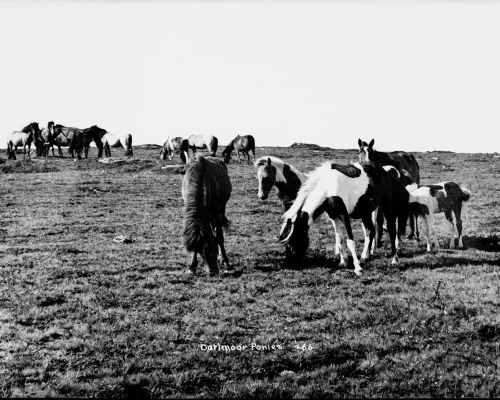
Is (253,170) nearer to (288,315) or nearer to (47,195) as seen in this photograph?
(47,195)

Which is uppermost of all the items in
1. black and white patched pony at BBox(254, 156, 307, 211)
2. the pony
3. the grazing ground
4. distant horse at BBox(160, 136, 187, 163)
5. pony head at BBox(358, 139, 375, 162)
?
distant horse at BBox(160, 136, 187, 163)

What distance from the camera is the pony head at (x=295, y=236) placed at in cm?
1166

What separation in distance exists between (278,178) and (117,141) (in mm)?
32858

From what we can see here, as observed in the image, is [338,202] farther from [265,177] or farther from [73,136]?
[73,136]

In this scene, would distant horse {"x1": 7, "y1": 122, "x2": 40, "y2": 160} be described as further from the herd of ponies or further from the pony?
the pony

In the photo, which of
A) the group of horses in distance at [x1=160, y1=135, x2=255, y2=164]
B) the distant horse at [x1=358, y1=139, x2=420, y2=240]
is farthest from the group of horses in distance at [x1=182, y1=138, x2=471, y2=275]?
the group of horses in distance at [x1=160, y1=135, x2=255, y2=164]

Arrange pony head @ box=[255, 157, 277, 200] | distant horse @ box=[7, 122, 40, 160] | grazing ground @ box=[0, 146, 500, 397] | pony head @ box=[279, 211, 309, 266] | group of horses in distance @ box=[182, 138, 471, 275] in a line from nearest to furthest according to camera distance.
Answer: grazing ground @ box=[0, 146, 500, 397] < group of horses in distance @ box=[182, 138, 471, 275] < pony head @ box=[279, 211, 309, 266] < pony head @ box=[255, 157, 277, 200] < distant horse @ box=[7, 122, 40, 160]

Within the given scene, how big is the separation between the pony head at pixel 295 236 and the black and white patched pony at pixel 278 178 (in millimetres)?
1531

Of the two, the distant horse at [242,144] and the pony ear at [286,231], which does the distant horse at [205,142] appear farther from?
the pony ear at [286,231]

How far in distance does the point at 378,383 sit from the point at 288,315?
2.89 m

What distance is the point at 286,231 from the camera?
39.4ft

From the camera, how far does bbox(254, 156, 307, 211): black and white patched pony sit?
13.3m

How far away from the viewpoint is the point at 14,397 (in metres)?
6.13

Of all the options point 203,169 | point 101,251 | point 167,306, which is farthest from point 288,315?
point 101,251
